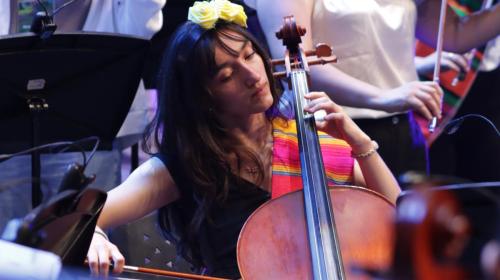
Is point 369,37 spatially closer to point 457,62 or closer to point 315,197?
point 457,62

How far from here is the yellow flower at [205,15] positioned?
1.42 metres

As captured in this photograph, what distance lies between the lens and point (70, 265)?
865 millimetres

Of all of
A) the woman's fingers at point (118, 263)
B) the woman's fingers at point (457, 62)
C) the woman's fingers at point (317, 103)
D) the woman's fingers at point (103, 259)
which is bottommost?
the woman's fingers at point (118, 263)

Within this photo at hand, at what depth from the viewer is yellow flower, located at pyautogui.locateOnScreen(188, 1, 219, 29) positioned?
4.65ft

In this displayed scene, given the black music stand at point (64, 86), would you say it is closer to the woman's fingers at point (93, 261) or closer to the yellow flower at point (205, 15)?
the yellow flower at point (205, 15)

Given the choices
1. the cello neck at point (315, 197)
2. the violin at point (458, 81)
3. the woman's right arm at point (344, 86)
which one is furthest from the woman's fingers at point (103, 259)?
the violin at point (458, 81)

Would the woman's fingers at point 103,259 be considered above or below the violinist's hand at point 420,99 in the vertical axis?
below

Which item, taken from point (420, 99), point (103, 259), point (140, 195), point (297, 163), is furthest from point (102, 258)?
point (420, 99)

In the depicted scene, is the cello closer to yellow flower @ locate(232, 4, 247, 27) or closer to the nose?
the nose

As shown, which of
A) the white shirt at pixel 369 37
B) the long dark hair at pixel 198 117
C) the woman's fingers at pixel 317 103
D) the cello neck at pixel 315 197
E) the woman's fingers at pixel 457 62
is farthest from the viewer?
the woman's fingers at pixel 457 62

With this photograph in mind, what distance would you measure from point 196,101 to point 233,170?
139 millimetres

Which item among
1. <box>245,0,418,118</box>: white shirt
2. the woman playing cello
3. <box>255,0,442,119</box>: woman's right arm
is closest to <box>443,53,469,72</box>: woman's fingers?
<box>245,0,418,118</box>: white shirt

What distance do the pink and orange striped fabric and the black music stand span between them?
0.37 m

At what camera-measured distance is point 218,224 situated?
4.67 feet
